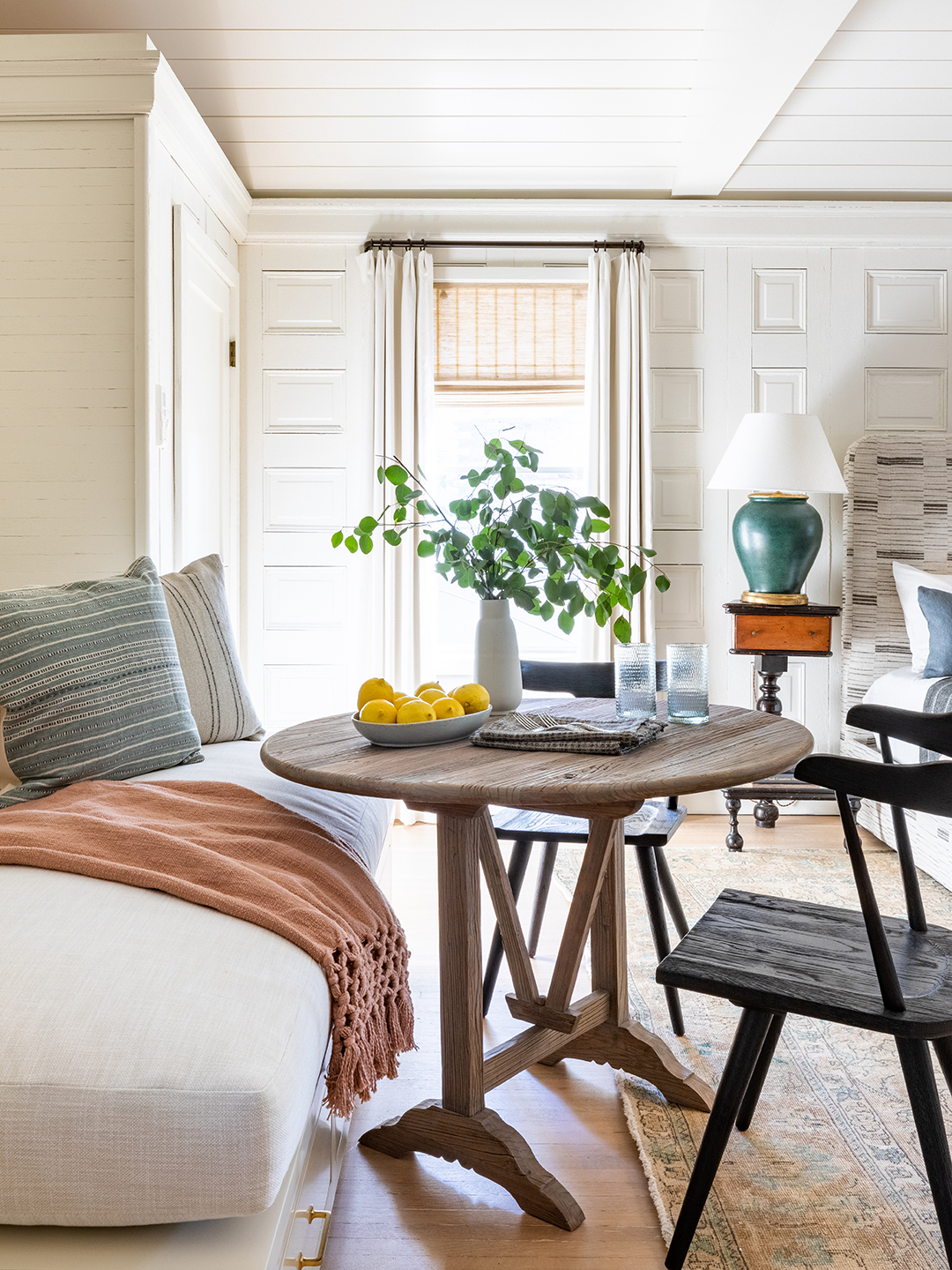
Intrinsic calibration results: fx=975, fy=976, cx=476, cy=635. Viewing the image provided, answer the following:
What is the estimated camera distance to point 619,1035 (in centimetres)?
192

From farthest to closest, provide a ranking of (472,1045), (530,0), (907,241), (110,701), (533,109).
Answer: (907,241) < (533,109) < (530,0) < (110,701) < (472,1045)

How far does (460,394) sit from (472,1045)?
10.0ft

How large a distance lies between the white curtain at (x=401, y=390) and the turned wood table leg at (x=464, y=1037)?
7.85ft

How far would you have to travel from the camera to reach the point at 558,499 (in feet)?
6.37

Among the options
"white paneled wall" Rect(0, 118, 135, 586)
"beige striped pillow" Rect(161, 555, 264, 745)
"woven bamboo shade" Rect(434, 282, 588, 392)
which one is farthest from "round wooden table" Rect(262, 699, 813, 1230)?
"woven bamboo shade" Rect(434, 282, 588, 392)

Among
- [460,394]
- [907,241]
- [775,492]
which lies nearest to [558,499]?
[775,492]

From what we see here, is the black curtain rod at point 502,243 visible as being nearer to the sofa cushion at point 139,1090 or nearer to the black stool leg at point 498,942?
the black stool leg at point 498,942

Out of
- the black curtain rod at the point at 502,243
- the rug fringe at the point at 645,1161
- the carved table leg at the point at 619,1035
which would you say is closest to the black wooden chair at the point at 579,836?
the carved table leg at the point at 619,1035

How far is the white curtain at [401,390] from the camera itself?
3984 mm

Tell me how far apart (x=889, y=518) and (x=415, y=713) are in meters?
3.05

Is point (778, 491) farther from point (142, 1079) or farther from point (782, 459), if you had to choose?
point (142, 1079)

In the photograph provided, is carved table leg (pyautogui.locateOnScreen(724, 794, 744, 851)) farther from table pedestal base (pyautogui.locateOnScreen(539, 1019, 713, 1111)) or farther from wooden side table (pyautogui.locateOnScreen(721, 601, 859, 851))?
table pedestal base (pyautogui.locateOnScreen(539, 1019, 713, 1111))

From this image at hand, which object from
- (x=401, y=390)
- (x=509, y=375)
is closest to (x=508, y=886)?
(x=401, y=390)

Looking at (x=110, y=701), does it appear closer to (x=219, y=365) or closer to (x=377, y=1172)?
(x=377, y=1172)
